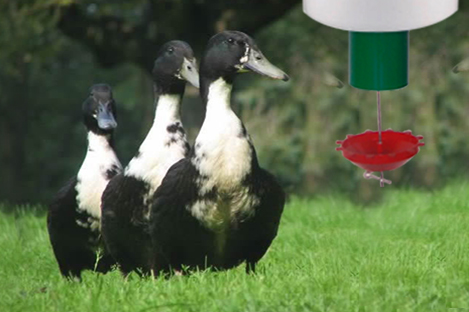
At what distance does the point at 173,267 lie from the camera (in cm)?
818

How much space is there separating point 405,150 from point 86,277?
8.08 ft

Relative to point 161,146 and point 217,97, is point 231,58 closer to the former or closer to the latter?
point 217,97

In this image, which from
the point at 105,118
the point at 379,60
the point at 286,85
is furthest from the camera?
the point at 286,85

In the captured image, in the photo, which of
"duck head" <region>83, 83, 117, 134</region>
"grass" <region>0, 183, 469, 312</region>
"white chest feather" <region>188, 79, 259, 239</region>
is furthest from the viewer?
"duck head" <region>83, 83, 117, 134</region>

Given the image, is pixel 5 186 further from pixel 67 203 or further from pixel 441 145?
pixel 67 203

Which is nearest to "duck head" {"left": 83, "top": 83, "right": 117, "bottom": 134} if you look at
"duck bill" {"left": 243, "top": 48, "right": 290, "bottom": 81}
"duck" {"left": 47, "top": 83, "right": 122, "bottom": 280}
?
"duck" {"left": 47, "top": 83, "right": 122, "bottom": 280}

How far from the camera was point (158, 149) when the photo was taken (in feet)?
26.5

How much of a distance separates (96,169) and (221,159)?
48.0 inches

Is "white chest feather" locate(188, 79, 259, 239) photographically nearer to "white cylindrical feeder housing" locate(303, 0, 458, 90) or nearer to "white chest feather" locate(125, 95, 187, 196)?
"white chest feather" locate(125, 95, 187, 196)

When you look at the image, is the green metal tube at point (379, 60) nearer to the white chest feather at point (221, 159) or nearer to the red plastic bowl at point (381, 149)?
the red plastic bowl at point (381, 149)

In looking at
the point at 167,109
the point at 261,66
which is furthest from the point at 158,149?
the point at 261,66

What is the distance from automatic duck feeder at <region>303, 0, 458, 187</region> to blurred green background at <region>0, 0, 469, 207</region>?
4.01m

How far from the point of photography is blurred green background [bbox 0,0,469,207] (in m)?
13.8

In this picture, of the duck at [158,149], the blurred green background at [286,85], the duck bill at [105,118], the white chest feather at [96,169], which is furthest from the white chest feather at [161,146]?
the blurred green background at [286,85]
